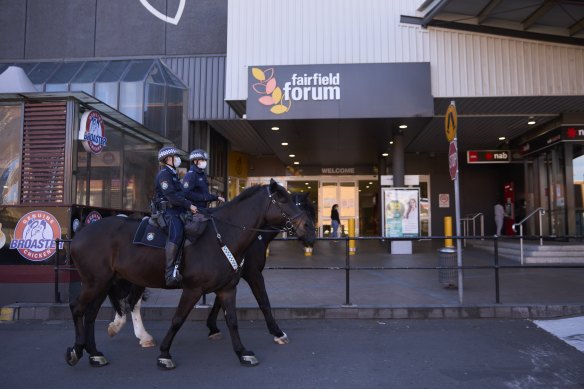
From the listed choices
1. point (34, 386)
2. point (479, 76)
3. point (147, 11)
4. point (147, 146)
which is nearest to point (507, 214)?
point (479, 76)

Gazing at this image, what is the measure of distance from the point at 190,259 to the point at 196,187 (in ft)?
4.13

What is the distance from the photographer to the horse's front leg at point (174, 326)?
4.67 metres

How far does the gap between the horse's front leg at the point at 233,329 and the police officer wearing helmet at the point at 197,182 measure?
1.38 meters

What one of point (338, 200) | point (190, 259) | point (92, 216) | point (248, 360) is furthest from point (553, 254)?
point (338, 200)

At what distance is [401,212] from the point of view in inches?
616

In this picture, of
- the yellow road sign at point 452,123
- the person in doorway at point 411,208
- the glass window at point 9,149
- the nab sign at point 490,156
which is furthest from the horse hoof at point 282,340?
the nab sign at point 490,156

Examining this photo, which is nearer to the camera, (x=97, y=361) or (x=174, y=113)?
(x=97, y=361)

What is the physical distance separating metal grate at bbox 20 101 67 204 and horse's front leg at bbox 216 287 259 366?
16.6ft

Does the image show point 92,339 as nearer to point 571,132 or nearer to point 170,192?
point 170,192

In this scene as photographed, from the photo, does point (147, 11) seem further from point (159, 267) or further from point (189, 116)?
point (159, 267)

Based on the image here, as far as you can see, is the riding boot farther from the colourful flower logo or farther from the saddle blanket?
the colourful flower logo

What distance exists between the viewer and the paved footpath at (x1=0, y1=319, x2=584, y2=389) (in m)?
4.36

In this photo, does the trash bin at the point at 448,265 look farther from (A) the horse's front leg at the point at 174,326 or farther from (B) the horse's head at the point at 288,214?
(A) the horse's front leg at the point at 174,326

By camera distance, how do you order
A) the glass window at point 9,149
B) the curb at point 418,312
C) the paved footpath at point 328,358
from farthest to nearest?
1. the glass window at point 9,149
2. the curb at point 418,312
3. the paved footpath at point 328,358
